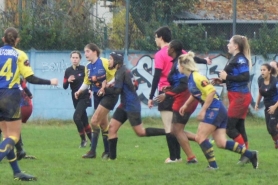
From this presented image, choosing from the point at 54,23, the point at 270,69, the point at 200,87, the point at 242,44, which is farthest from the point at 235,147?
the point at 54,23

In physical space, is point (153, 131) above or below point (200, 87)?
below

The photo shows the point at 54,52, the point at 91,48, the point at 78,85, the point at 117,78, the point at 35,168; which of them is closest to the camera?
the point at 35,168

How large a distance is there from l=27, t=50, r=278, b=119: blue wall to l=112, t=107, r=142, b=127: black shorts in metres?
10.5

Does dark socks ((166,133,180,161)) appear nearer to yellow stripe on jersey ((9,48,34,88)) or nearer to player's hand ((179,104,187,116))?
player's hand ((179,104,187,116))

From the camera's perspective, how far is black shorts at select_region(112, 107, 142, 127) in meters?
12.4

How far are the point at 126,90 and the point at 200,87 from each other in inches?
85.6

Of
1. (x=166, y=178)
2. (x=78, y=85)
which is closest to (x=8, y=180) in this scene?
(x=166, y=178)

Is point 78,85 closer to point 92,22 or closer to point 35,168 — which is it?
point 35,168

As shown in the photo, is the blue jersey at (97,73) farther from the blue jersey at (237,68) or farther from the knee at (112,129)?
the blue jersey at (237,68)

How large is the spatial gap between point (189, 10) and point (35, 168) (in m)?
14.2

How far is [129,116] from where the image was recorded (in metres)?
12.4

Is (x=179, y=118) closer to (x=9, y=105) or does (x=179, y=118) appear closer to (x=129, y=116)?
(x=129, y=116)

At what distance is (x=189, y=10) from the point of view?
2473 centimetres

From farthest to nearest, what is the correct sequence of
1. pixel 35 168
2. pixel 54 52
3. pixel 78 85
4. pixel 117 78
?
pixel 54 52
pixel 78 85
pixel 117 78
pixel 35 168
